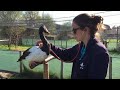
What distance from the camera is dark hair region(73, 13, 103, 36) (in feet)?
5.03

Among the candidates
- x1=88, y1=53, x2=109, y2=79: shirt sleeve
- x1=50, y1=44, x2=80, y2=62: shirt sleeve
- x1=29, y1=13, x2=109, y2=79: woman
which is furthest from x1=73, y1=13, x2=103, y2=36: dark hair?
x1=50, y1=44, x2=80, y2=62: shirt sleeve

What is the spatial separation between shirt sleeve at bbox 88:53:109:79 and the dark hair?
0.61 feet

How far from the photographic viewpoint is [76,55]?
5.91 feet

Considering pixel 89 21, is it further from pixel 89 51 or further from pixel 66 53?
pixel 66 53

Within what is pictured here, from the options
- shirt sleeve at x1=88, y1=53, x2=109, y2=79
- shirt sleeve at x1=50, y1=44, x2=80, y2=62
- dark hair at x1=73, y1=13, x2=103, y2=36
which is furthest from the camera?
shirt sleeve at x1=50, y1=44, x2=80, y2=62

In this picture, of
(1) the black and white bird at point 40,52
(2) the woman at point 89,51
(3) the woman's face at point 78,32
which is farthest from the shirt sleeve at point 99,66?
(1) the black and white bird at point 40,52

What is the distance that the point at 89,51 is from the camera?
1518 millimetres

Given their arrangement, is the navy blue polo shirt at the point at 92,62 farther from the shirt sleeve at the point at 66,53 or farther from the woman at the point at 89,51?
the shirt sleeve at the point at 66,53

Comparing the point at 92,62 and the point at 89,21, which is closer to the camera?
the point at 92,62

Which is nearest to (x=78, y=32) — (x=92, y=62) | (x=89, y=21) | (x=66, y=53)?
(x=89, y=21)

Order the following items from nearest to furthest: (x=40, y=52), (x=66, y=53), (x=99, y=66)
A: (x=99, y=66) → (x=40, y=52) → (x=66, y=53)

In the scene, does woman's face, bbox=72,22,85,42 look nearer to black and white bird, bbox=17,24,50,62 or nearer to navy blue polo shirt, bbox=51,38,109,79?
navy blue polo shirt, bbox=51,38,109,79

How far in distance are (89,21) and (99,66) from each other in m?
0.27
